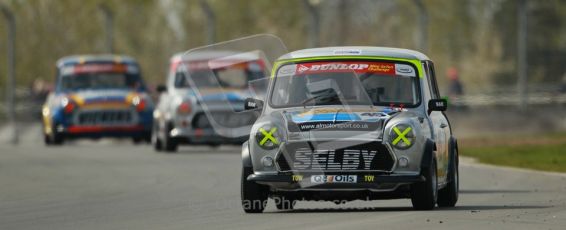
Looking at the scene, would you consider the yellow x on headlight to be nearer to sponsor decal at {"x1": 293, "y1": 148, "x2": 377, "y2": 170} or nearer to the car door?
sponsor decal at {"x1": 293, "y1": 148, "x2": 377, "y2": 170}

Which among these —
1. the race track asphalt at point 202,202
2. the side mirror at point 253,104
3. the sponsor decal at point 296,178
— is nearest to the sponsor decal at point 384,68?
the side mirror at point 253,104

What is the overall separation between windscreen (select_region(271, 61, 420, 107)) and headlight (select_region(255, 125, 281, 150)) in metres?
0.82

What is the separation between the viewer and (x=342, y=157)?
42.1 feet

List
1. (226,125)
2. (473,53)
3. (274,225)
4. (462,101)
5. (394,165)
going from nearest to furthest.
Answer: (274,225) < (394,165) < (226,125) < (462,101) < (473,53)

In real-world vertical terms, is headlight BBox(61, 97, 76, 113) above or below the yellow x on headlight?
below

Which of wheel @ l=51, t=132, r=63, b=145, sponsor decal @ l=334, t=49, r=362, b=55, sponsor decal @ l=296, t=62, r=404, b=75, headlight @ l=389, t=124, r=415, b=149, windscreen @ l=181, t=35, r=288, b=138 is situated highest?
sponsor decal @ l=334, t=49, r=362, b=55

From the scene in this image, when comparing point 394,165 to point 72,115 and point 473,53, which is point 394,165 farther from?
point 473,53

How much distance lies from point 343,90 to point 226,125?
538 inches

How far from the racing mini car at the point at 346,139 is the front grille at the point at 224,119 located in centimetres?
1281

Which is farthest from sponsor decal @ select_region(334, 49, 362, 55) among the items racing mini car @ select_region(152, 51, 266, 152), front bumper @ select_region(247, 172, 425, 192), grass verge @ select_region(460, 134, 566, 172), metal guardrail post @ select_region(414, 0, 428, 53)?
metal guardrail post @ select_region(414, 0, 428, 53)

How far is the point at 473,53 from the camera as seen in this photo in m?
67.1

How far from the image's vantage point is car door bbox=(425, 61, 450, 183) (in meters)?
13.6

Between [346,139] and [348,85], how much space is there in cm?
113

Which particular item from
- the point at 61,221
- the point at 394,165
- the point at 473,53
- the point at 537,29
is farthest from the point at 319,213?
the point at 473,53
